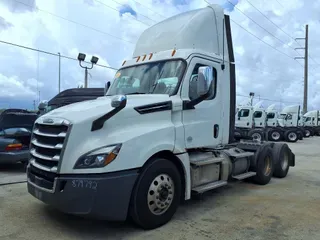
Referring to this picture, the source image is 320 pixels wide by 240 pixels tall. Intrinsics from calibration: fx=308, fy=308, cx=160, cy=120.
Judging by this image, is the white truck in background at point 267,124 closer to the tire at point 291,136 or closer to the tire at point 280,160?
the tire at point 291,136

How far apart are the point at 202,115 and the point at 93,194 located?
2.50 m

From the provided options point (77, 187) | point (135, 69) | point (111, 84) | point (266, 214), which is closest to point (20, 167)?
point (111, 84)

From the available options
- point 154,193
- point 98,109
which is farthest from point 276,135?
point 98,109

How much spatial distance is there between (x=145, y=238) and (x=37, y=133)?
2.17 metres

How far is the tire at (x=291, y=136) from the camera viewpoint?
24.6m

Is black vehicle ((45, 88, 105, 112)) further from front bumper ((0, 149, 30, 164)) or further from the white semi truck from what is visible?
the white semi truck

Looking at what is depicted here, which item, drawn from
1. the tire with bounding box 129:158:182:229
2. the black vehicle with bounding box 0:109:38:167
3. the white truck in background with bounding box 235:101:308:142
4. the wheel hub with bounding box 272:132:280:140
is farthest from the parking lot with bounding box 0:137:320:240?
the wheel hub with bounding box 272:132:280:140

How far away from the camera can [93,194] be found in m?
3.82

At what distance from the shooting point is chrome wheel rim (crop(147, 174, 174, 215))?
14.3 ft

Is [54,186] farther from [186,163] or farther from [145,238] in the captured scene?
[186,163]

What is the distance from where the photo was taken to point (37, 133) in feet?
15.0

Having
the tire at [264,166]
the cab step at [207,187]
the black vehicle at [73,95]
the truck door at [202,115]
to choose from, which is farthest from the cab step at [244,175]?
the black vehicle at [73,95]

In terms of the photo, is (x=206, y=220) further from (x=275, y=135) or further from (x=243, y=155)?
(x=275, y=135)

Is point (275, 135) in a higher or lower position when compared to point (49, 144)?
lower
